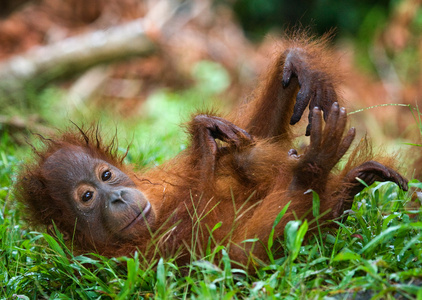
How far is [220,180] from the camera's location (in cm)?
331

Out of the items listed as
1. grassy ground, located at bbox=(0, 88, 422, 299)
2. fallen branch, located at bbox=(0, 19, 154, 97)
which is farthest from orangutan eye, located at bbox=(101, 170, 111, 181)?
fallen branch, located at bbox=(0, 19, 154, 97)

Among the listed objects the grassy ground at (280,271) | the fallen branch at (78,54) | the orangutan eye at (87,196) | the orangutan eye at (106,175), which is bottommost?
the grassy ground at (280,271)

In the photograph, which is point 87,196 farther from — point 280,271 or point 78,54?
point 78,54

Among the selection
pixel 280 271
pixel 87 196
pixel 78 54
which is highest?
pixel 78 54

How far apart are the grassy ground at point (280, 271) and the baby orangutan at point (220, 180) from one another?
0.48 ft

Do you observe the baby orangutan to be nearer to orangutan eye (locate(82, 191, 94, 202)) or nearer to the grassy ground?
orangutan eye (locate(82, 191, 94, 202))

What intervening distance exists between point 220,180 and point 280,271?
3.24 feet

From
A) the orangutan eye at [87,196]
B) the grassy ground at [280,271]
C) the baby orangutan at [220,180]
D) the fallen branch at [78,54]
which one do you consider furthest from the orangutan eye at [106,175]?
the fallen branch at [78,54]

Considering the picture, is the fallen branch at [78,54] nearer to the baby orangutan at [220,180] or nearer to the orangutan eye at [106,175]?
the baby orangutan at [220,180]

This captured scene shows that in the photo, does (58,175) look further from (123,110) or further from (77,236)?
(123,110)

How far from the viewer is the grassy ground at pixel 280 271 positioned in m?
2.24

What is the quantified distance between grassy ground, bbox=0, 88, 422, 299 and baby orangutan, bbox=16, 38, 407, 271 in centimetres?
15

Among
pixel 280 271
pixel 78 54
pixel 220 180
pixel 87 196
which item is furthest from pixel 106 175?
pixel 78 54

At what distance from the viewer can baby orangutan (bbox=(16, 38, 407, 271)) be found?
277 centimetres
